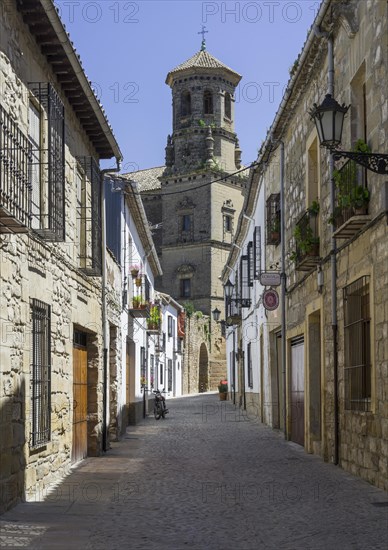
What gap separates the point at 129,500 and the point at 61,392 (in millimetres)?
2393

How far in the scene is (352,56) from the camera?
11.5 m

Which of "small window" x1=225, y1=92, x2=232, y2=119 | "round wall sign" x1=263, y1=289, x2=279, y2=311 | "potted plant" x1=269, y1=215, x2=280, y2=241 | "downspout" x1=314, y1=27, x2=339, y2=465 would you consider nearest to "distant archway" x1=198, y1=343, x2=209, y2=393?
"small window" x1=225, y1=92, x2=232, y2=119

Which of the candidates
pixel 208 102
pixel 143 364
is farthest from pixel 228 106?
pixel 143 364

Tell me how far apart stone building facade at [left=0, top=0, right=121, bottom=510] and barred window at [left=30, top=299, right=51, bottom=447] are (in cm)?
1

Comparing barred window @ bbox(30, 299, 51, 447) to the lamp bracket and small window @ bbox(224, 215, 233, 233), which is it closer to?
the lamp bracket

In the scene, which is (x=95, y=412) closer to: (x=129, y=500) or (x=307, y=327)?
(x=307, y=327)

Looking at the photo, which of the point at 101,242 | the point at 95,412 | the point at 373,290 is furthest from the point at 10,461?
the point at 101,242

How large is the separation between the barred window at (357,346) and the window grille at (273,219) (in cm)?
703

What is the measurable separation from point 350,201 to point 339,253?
1.75 metres

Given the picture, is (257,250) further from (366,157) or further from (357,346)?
(366,157)

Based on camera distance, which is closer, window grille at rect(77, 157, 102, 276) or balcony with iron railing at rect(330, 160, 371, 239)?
balcony with iron railing at rect(330, 160, 371, 239)

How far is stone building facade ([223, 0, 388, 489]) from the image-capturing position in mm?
10125

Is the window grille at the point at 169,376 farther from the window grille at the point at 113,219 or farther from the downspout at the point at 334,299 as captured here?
the downspout at the point at 334,299

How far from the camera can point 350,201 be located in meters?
10.6
